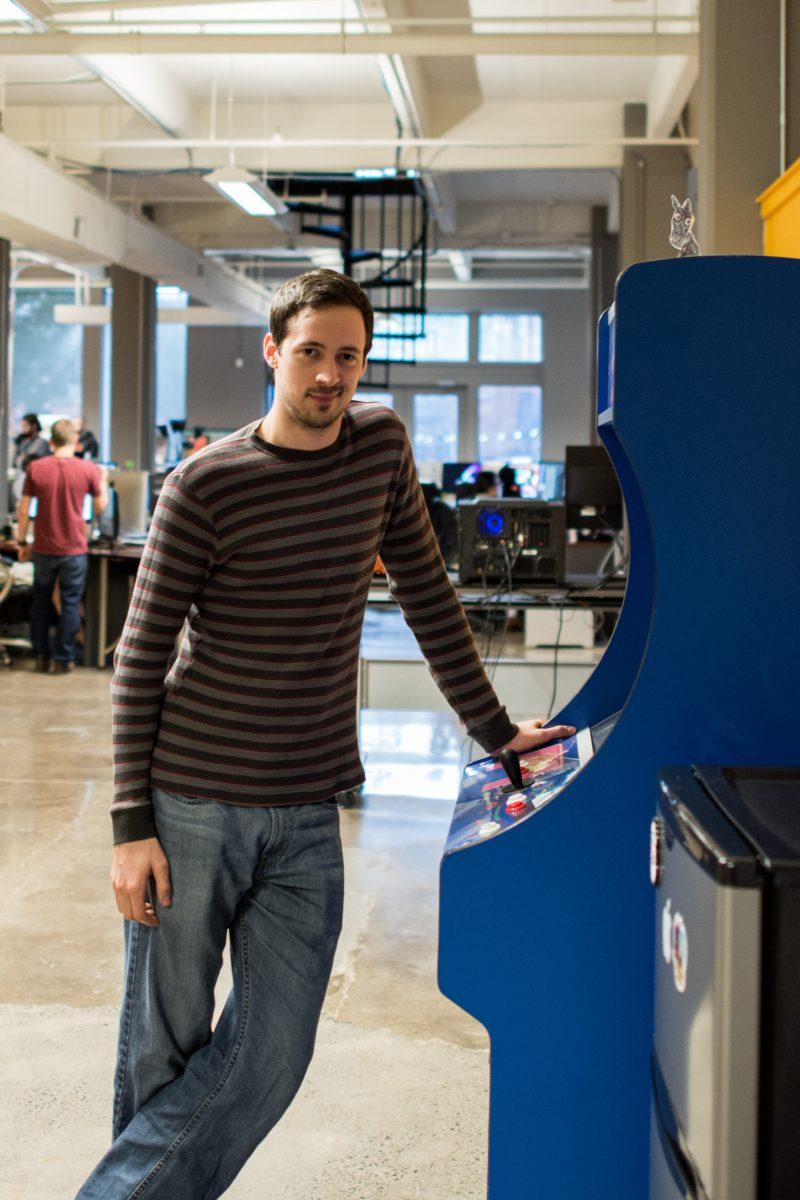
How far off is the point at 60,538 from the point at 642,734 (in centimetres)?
719

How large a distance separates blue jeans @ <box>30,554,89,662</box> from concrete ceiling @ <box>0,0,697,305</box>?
2576mm

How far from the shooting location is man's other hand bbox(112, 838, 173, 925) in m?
1.60

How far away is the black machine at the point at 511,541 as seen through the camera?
4.91 metres

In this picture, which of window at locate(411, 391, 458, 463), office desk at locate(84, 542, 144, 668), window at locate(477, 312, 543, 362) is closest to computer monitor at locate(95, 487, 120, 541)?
office desk at locate(84, 542, 144, 668)

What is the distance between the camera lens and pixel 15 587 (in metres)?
9.27

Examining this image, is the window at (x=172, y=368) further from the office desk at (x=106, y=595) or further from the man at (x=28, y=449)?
the office desk at (x=106, y=595)

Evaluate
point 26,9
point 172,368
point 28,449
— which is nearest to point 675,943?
point 26,9

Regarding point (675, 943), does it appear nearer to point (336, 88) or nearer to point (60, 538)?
point (60, 538)

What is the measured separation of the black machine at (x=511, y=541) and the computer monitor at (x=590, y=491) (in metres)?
0.65

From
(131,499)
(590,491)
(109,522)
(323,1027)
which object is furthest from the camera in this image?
(131,499)

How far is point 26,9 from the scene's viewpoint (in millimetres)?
6215

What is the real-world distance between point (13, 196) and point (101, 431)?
9.85 metres

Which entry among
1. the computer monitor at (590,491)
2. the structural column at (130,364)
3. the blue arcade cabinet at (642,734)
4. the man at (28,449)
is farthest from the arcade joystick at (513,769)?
the structural column at (130,364)

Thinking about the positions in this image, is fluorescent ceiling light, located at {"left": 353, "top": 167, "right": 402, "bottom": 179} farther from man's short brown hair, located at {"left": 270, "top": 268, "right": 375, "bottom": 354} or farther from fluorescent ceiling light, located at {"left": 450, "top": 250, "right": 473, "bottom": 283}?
man's short brown hair, located at {"left": 270, "top": 268, "right": 375, "bottom": 354}
